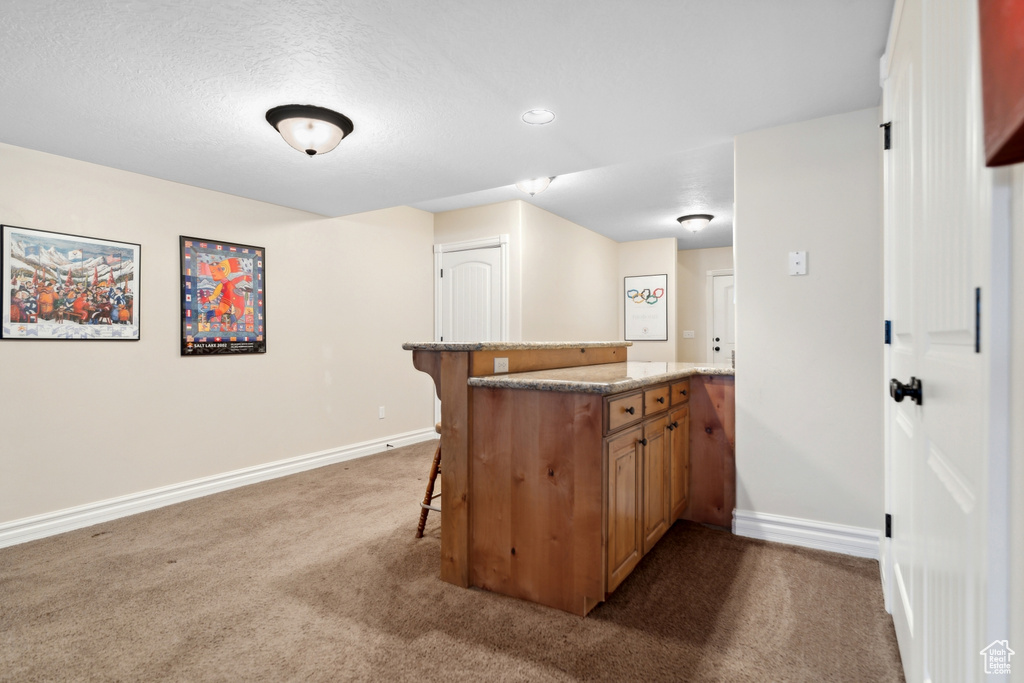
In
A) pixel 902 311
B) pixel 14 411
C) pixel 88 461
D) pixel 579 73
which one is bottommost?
pixel 88 461

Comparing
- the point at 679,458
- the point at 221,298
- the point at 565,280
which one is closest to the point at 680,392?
the point at 679,458

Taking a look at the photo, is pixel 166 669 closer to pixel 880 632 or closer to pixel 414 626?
pixel 414 626

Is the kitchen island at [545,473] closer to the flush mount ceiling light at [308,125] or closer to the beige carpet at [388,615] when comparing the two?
the beige carpet at [388,615]

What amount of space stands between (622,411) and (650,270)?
526cm

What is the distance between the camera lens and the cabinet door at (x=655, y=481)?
2340 millimetres

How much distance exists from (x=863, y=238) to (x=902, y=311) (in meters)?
1.12

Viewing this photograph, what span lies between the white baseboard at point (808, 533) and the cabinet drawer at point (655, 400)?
0.84 m

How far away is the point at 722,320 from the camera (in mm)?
7293

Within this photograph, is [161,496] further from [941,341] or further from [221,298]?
[941,341]

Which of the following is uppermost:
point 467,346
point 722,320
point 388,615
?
point 722,320

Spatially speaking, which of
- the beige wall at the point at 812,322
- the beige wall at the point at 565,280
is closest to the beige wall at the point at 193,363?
the beige wall at the point at 565,280

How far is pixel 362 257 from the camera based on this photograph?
15.9ft

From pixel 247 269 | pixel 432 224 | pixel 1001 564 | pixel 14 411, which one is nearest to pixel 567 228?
pixel 432 224

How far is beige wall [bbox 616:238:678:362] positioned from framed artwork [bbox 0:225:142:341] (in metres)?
5.54
